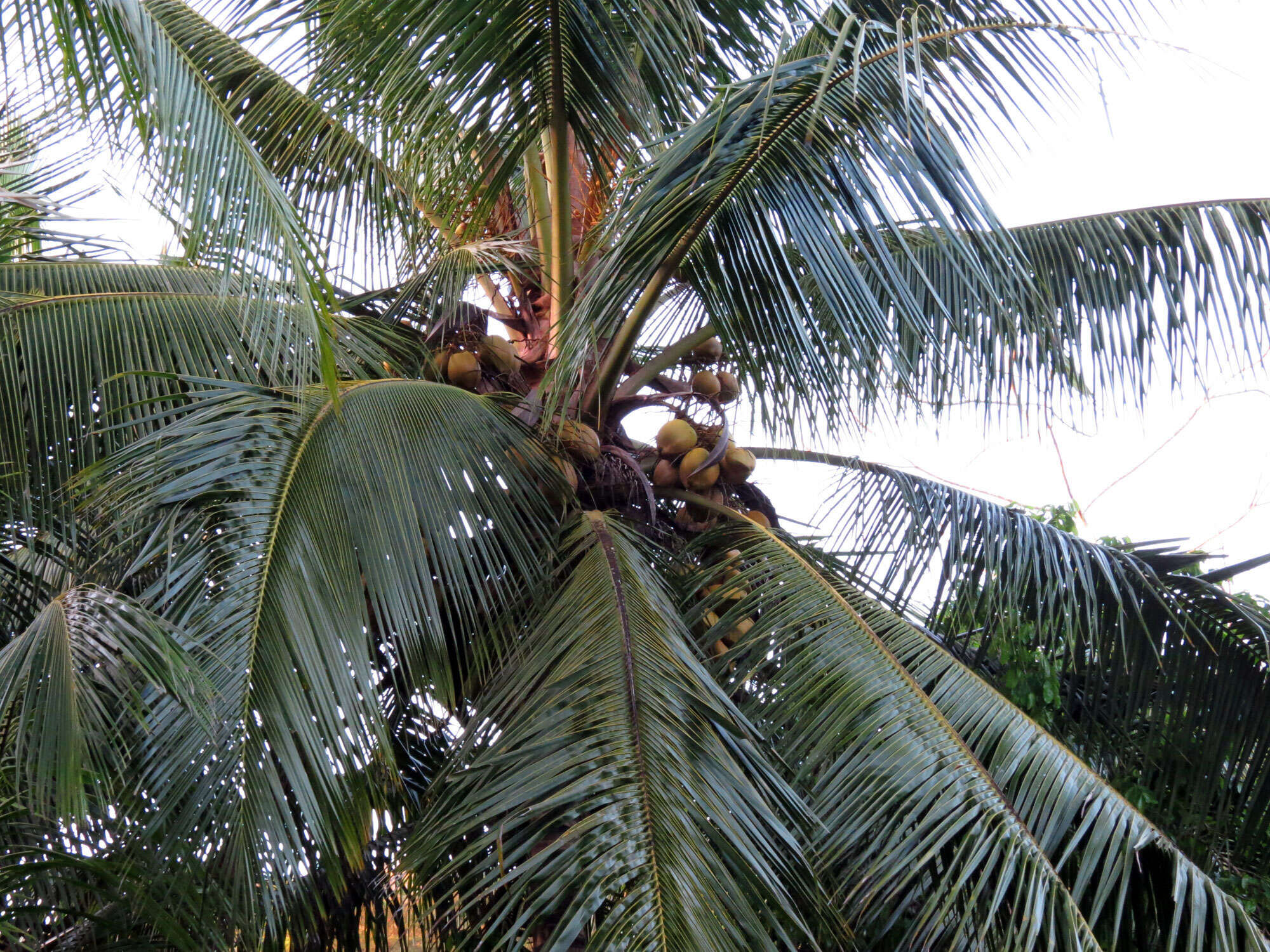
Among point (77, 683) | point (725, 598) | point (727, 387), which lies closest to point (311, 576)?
point (77, 683)

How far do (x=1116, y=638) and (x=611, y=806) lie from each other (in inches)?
71.4

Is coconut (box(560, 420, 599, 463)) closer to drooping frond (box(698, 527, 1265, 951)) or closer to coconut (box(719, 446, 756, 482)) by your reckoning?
Result: coconut (box(719, 446, 756, 482))

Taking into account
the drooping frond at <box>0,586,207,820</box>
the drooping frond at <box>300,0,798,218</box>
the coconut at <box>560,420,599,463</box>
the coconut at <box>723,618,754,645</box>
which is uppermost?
the drooping frond at <box>300,0,798,218</box>

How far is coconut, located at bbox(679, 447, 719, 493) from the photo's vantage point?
326cm

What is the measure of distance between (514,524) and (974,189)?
1222 mm

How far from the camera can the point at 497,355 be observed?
11.0 ft

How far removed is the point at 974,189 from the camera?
2338 millimetres

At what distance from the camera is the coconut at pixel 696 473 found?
3260 millimetres

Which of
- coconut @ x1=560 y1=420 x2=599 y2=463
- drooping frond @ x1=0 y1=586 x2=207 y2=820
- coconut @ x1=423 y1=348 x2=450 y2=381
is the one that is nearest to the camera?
drooping frond @ x1=0 y1=586 x2=207 y2=820

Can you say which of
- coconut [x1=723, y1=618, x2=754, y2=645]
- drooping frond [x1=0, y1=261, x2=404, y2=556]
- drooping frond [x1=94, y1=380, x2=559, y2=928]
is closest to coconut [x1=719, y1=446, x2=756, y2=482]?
coconut [x1=723, y1=618, x2=754, y2=645]

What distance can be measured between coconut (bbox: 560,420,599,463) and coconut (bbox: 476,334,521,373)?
0.37 meters

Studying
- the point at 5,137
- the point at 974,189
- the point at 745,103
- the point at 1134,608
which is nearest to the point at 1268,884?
the point at 1134,608

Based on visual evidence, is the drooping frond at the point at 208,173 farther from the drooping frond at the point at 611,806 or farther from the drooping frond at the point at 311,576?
the drooping frond at the point at 611,806

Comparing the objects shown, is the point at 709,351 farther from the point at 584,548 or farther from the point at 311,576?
the point at 311,576
